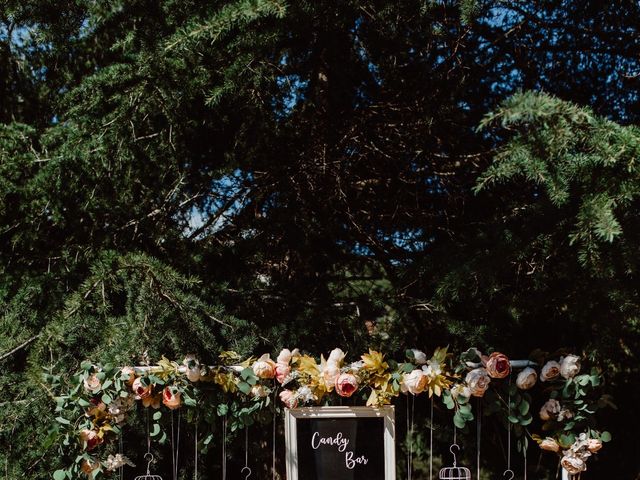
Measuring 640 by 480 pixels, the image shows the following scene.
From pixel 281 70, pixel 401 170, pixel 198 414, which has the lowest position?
pixel 198 414

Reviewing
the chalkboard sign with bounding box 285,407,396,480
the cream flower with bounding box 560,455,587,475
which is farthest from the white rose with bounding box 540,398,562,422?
the chalkboard sign with bounding box 285,407,396,480

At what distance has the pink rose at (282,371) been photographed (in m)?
1.67

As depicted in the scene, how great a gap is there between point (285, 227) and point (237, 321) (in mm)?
595

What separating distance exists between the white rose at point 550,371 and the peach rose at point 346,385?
49 cm

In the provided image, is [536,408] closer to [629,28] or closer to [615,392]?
[615,392]

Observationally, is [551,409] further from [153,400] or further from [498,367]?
[153,400]

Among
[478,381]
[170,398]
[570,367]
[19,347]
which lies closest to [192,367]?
[170,398]

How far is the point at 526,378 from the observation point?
5.27 ft

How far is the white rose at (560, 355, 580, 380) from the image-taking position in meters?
1.61

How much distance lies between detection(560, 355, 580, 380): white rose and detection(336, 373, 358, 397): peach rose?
0.54m

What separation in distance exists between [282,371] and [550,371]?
69cm

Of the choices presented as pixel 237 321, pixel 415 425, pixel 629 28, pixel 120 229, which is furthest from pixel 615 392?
pixel 120 229

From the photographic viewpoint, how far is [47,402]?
5.78 ft

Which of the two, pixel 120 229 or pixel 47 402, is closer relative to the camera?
pixel 47 402
